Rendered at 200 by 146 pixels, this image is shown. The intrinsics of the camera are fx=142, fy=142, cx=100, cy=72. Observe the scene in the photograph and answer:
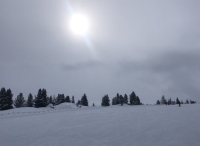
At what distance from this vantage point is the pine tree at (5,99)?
6800 centimetres

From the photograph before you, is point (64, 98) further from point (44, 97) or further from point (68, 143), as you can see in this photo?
point (68, 143)

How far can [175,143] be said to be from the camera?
Result: 42.6ft

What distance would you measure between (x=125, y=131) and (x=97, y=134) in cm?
349

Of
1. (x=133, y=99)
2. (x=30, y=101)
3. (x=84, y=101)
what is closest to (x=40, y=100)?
(x=30, y=101)

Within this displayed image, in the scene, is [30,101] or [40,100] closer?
[40,100]

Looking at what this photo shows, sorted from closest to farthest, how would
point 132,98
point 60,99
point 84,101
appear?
point 84,101
point 132,98
point 60,99

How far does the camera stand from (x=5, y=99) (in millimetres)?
69500

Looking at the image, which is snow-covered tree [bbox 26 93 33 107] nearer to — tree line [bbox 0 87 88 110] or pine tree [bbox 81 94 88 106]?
tree line [bbox 0 87 88 110]

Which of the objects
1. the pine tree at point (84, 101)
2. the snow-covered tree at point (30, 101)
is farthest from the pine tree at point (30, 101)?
the pine tree at point (84, 101)

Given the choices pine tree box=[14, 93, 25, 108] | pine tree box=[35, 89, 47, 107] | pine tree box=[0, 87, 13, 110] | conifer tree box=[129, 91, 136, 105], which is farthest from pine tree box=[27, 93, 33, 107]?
conifer tree box=[129, 91, 136, 105]

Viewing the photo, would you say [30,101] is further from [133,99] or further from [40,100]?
[133,99]

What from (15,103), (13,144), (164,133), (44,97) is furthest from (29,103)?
(164,133)

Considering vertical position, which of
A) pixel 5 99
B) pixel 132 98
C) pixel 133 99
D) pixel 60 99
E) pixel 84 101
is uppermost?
pixel 5 99

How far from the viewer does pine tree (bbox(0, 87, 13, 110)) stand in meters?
68.0
